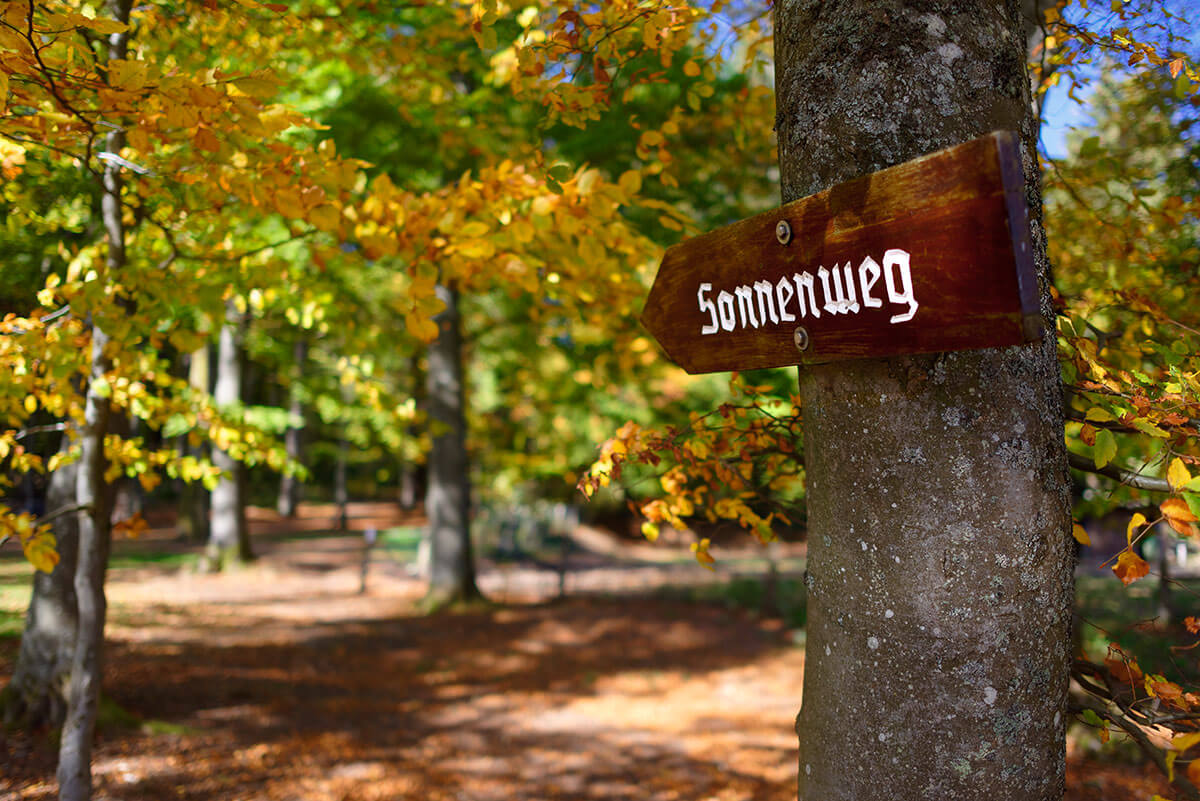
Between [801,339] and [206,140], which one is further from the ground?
[206,140]

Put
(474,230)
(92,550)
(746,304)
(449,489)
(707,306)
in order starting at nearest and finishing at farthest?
(746,304) < (707,306) < (474,230) < (92,550) < (449,489)

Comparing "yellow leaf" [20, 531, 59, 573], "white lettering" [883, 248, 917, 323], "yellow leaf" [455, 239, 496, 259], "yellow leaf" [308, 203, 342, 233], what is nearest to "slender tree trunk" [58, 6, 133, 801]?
"yellow leaf" [20, 531, 59, 573]

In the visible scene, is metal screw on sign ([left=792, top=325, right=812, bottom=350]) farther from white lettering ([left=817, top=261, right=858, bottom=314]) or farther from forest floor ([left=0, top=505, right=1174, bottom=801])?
forest floor ([left=0, top=505, right=1174, bottom=801])

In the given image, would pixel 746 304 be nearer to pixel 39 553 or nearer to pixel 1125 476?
pixel 1125 476

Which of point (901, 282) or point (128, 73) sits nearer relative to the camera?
point (901, 282)

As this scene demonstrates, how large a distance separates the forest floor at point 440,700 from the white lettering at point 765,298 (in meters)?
4.24

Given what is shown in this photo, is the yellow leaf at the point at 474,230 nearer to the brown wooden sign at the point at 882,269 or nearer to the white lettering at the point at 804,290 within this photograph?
the brown wooden sign at the point at 882,269

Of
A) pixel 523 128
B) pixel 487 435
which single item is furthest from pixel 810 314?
pixel 487 435

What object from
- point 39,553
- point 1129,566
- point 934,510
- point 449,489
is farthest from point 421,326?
point 449,489

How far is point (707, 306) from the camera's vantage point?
169cm

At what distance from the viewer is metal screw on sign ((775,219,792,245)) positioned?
1438mm

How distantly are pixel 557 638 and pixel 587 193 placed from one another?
7.83 m

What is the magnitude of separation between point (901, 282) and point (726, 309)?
0.46 metres

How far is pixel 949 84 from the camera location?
1401 mm
